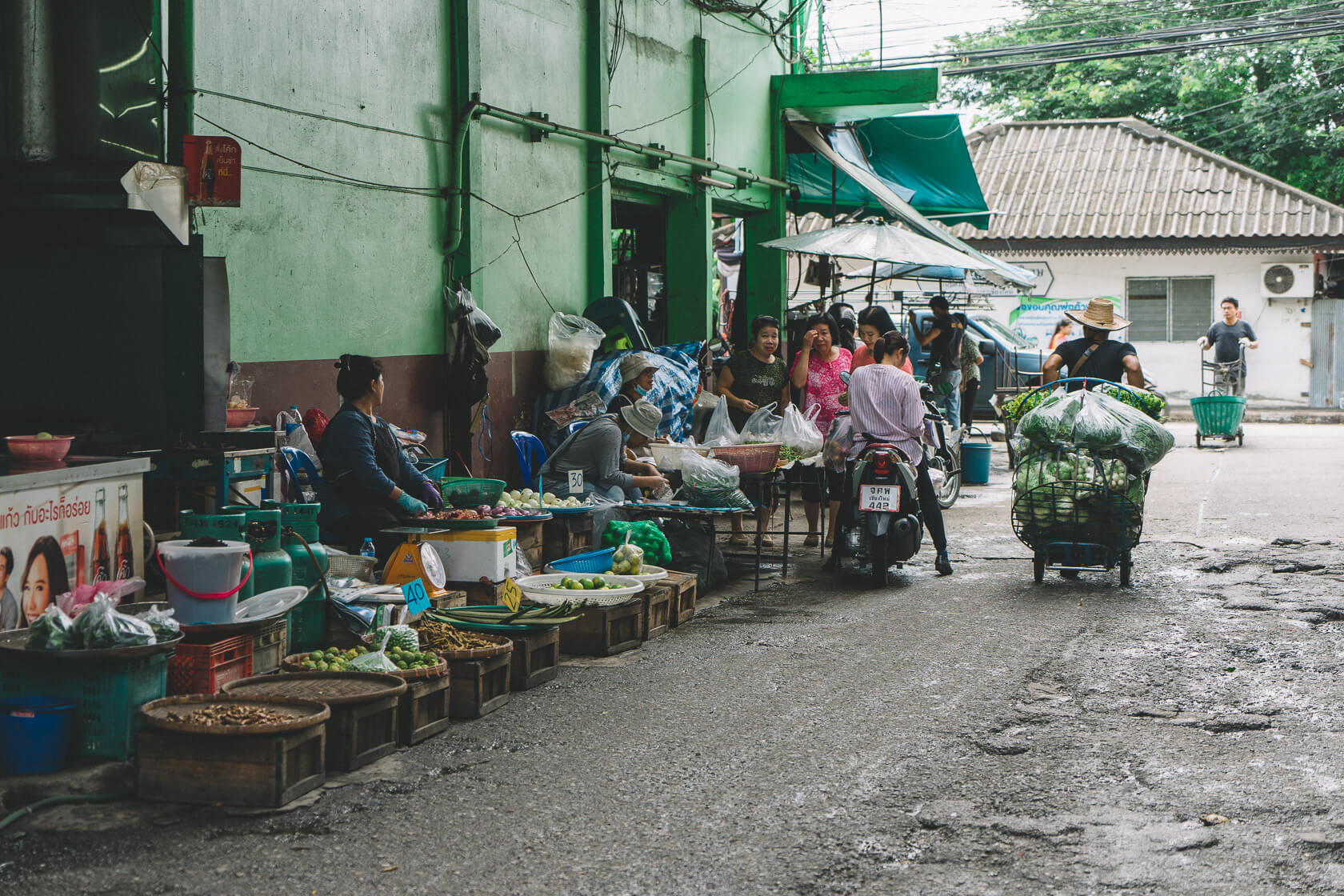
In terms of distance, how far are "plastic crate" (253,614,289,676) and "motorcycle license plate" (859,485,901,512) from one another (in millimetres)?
4676

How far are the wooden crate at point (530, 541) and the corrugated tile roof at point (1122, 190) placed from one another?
2256cm

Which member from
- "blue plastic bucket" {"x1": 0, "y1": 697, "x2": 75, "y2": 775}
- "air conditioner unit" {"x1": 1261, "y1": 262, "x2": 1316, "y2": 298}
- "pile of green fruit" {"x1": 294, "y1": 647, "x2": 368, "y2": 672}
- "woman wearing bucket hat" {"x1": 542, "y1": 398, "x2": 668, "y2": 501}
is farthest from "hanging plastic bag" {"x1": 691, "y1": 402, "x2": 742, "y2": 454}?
"air conditioner unit" {"x1": 1261, "y1": 262, "x2": 1316, "y2": 298}

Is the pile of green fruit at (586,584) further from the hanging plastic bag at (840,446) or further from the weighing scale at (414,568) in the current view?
the hanging plastic bag at (840,446)

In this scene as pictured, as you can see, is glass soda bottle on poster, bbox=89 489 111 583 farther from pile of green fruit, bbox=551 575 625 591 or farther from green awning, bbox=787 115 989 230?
green awning, bbox=787 115 989 230

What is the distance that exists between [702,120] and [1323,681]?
9.74 m

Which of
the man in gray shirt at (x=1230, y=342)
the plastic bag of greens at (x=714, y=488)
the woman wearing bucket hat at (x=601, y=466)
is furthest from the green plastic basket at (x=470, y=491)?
the man in gray shirt at (x=1230, y=342)

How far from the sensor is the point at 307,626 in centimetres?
673

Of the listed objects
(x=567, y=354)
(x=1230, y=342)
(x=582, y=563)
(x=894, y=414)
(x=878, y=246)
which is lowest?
(x=582, y=563)

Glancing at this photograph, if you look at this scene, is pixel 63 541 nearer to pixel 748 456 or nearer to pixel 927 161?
pixel 748 456

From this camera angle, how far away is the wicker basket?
34.0 ft

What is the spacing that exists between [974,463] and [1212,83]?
67.6 ft

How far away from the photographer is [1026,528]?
9.67m

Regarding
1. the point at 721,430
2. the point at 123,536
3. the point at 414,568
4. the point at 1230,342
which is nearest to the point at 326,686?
the point at 123,536

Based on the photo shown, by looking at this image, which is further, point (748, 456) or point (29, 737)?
point (748, 456)
